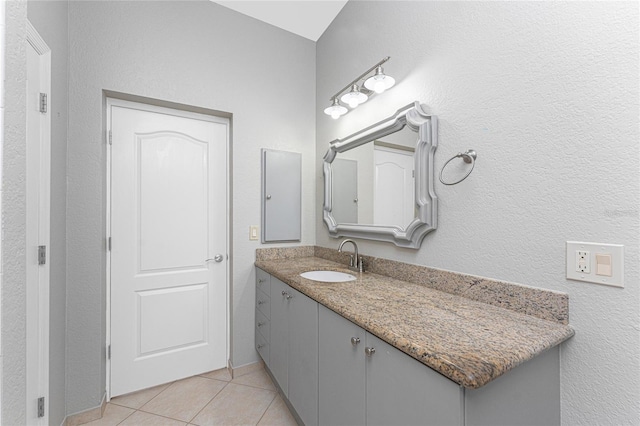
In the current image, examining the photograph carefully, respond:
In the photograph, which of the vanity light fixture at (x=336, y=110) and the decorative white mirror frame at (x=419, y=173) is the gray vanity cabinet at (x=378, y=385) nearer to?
the decorative white mirror frame at (x=419, y=173)

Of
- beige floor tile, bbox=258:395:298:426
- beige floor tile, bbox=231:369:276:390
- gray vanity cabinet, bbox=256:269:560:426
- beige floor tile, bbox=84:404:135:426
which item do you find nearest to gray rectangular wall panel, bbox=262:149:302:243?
gray vanity cabinet, bbox=256:269:560:426

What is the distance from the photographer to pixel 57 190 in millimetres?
1475

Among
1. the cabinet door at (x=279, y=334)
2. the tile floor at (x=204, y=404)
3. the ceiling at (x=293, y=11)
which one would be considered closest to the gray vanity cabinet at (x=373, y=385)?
the cabinet door at (x=279, y=334)

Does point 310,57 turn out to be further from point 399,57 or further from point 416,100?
point 416,100

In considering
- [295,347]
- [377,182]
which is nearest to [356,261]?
[377,182]

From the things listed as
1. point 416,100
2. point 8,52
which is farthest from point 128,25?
point 416,100

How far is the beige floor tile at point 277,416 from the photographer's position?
1619mm

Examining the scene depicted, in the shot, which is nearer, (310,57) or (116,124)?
(116,124)

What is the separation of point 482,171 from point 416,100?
1.85 feet

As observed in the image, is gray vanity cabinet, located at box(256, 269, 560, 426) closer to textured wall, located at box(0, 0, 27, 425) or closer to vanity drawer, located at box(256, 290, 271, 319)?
vanity drawer, located at box(256, 290, 271, 319)

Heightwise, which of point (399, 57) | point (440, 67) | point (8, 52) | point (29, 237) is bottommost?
point (29, 237)

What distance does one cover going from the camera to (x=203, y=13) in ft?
6.75

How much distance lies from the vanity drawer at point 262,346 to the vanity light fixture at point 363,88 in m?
1.77

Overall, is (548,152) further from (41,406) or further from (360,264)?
(41,406)
